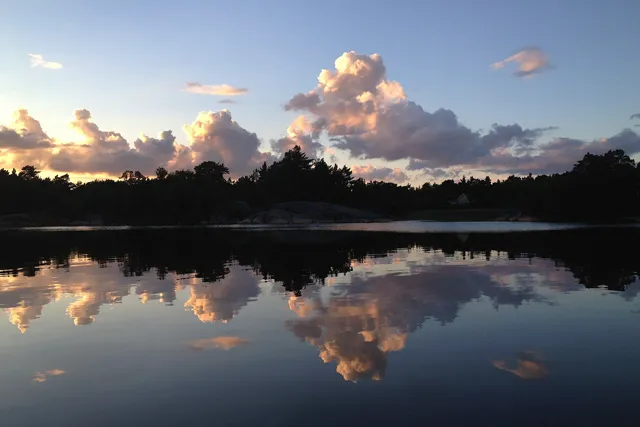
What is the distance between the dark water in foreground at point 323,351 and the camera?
9.88 m

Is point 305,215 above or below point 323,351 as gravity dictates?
above

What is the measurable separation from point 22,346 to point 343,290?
1351cm

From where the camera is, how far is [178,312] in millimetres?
19688

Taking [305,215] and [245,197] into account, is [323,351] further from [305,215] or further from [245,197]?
[245,197]

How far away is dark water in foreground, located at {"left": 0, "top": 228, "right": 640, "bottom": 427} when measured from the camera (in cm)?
988

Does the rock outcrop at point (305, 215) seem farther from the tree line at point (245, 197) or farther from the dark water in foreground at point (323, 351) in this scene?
the dark water in foreground at point (323, 351)

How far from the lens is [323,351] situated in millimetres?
13805

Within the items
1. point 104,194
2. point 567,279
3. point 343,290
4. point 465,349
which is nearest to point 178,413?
point 465,349

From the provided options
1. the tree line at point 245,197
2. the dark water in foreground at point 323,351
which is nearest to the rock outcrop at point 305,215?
the tree line at point 245,197

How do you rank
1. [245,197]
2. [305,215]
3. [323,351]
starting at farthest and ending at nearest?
[245,197], [305,215], [323,351]

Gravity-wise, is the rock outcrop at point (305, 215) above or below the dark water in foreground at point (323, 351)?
above

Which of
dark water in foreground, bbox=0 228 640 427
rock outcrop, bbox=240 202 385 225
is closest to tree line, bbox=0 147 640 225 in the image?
rock outcrop, bbox=240 202 385 225

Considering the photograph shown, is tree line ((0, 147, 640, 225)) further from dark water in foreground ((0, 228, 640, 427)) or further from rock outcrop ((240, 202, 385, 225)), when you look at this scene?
dark water in foreground ((0, 228, 640, 427))

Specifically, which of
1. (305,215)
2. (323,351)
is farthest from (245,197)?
(323,351)
